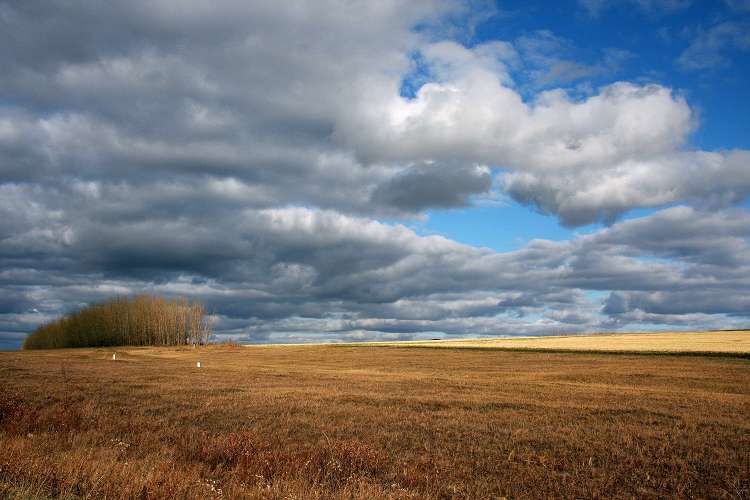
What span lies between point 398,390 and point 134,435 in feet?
57.7

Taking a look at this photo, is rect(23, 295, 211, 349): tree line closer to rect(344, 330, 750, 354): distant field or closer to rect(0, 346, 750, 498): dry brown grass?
rect(344, 330, 750, 354): distant field

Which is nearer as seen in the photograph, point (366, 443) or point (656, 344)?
point (366, 443)

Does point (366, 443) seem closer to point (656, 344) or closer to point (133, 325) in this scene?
point (656, 344)

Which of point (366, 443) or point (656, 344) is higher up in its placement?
point (366, 443)

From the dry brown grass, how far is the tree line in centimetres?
13916

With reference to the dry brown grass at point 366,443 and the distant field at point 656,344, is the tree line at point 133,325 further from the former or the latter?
the dry brown grass at point 366,443

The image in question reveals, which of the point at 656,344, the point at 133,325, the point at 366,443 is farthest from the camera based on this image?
the point at 133,325

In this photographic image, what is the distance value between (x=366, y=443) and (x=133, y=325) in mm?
163129

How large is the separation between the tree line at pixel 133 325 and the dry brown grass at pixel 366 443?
139158mm

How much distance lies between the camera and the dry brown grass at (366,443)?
10.7 m

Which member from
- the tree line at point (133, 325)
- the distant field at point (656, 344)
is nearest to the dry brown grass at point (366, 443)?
the distant field at point (656, 344)

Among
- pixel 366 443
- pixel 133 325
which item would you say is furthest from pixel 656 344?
pixel 133 325

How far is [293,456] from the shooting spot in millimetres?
13336

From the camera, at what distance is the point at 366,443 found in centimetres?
1611
